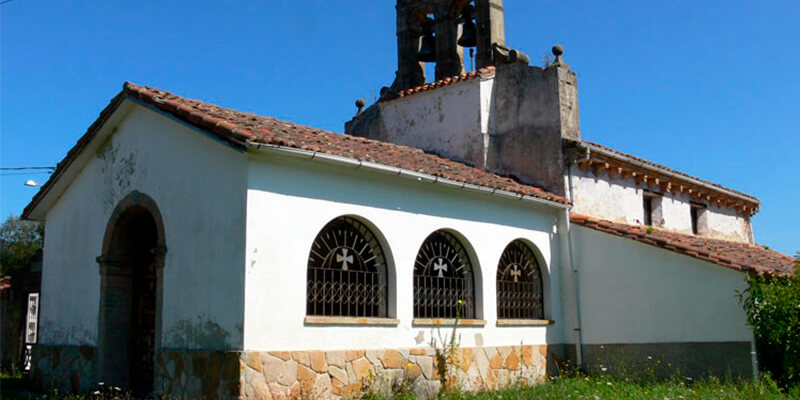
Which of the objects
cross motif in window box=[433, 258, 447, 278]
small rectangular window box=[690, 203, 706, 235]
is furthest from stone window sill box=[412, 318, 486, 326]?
small rectangular window box=[690, 203, 706, 235]

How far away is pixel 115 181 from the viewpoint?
1202 centimetres

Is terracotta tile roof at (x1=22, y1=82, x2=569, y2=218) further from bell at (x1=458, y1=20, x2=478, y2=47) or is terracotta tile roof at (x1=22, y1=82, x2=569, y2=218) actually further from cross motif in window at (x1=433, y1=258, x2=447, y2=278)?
bell at (x1=458, y1=20, x2=478, y2=47)

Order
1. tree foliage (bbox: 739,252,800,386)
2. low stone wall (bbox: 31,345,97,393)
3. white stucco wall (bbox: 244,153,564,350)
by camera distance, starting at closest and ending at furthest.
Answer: white stucco wall (bbox: 244,153,564,350), tree foliage (bbox: 739,252,800,386), low stone wall (bbox: 31,345,97,393)

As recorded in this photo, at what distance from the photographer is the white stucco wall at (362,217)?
9.37 metres

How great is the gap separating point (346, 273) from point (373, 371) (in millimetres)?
1459

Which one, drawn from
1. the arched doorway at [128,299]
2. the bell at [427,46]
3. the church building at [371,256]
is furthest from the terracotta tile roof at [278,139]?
the bell at [427,46]

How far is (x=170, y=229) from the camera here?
34.6ft

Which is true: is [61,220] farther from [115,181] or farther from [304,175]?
[304,175]

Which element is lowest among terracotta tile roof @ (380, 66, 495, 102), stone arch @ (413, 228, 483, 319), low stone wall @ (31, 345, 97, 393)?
low stone wall @ (31, 345, 97, 393)

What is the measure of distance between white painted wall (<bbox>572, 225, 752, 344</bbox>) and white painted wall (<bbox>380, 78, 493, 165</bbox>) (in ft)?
10.3

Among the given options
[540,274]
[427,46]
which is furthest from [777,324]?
[427,46]

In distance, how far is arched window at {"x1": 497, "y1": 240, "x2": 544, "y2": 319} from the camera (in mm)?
13102

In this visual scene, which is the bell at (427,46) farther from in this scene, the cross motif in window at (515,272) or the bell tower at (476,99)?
the cross motif in window at (515,272)

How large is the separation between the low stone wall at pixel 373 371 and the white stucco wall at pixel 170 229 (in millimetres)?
643
